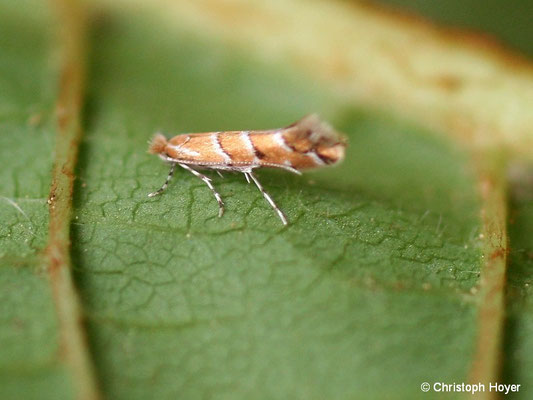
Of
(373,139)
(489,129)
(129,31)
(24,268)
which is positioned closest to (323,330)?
(24,268)

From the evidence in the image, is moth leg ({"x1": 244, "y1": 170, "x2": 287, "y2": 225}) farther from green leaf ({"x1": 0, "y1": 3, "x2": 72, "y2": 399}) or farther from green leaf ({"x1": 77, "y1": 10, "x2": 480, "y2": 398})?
green leaf ({"x1": 0, "y1": 3, "x2": 72, "y2": 399})

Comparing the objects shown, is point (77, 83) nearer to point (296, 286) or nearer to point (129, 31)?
point (129, 31)

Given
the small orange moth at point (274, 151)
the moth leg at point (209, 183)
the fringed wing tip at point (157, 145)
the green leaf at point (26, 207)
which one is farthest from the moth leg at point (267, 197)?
the green leaf at point (26, 207)

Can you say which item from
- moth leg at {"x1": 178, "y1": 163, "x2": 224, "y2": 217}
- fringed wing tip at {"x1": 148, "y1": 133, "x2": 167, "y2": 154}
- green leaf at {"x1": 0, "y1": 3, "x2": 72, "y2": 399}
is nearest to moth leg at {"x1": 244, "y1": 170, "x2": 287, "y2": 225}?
moth leg at {"x1": 178, "y1": 163, "x2": 224, "y2": 217}

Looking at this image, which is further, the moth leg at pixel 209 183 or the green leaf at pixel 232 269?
the moth leg at pixel 209 183

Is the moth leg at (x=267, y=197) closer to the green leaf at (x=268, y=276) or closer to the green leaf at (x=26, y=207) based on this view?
the green leaf at (x=268, y=276)

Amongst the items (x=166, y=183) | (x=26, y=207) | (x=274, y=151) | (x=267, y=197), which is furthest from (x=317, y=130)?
(x=26, y=207)
